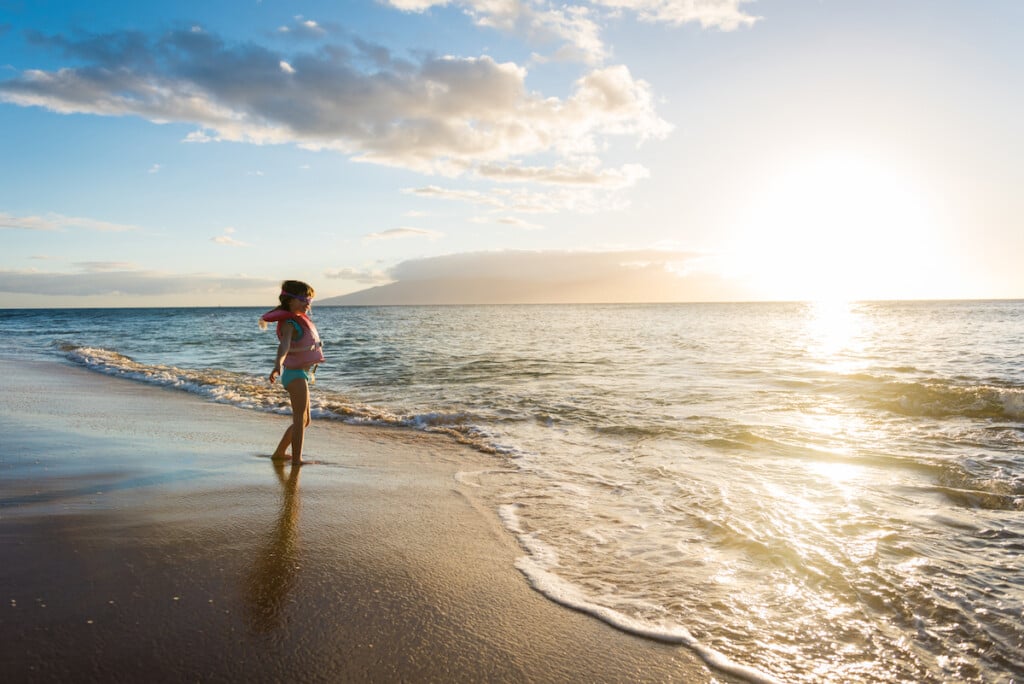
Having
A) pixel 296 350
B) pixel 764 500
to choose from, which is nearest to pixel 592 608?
pixel 764 500

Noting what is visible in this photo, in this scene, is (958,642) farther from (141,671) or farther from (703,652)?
(141,671)

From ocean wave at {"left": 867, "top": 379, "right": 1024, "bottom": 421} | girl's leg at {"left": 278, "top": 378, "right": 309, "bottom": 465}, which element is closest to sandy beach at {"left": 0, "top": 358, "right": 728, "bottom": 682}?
girl's leg at {"left": 278, "top": 378, "right": 309, "bottom": 465}

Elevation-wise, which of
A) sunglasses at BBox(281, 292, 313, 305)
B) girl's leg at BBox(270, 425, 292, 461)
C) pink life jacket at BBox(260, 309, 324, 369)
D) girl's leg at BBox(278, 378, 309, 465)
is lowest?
girl's leg at BBox(270, 425, 292, 461)

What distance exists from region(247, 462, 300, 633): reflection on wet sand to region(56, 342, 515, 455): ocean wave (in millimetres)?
3875

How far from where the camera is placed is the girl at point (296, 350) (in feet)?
22.3

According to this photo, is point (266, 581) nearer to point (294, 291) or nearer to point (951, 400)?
point (294, 291)

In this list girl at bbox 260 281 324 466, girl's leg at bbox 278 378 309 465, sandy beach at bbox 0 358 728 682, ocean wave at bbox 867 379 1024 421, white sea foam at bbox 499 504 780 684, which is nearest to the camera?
sandy beach at bbox 0 358 728 682

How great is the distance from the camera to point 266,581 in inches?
152

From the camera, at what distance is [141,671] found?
2811 mm

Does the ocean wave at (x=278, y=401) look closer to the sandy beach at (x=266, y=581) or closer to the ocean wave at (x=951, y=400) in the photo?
the sandy beach at (x=266, y=581)

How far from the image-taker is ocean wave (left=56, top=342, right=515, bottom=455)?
9930 millimetres

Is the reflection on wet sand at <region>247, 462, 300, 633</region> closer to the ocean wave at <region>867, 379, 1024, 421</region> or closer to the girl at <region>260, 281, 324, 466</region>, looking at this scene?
the girl at <region>260, 281, 324, 466</region>

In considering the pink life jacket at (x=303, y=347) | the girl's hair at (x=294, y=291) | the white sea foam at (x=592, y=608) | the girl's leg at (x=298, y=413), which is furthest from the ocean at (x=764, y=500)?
the girl's hair at (x=294, y=291)

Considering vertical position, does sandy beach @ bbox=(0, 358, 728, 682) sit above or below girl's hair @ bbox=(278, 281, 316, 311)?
below
